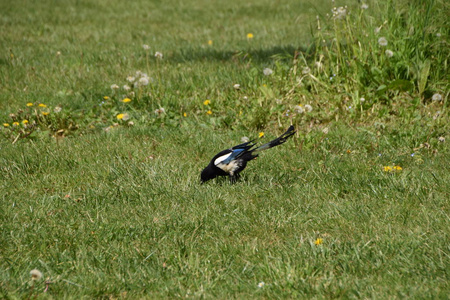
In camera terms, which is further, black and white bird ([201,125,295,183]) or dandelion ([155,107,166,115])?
dandelion ([155,107,166,115])

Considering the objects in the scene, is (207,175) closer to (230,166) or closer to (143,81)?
(230,166)

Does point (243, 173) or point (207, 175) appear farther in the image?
point (243, 173)

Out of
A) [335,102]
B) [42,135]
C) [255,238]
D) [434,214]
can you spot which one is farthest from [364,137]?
[42,135]

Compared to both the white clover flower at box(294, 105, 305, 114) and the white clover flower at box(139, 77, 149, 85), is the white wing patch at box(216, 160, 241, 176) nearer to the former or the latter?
the white clover flower at box(294, 105, 305, 114)

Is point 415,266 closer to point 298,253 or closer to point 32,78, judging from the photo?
point 298,253

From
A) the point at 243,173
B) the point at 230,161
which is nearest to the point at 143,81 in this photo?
the point at 243,173

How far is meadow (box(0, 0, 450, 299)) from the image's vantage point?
2.89m

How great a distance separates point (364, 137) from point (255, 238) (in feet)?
6.98

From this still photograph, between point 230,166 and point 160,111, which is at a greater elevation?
point 230,166

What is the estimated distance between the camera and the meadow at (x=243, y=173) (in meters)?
2.89

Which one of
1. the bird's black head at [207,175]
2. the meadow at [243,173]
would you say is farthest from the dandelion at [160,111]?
the bird's black head at [207,175]

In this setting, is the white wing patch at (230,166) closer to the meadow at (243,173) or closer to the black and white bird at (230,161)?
the black and white bird at (230,161)

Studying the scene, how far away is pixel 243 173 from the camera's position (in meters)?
4.32

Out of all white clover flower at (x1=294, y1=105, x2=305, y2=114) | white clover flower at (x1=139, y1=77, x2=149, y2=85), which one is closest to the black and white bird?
white clover flower at (x1=294, y1=105, x2=305, y2=114)
